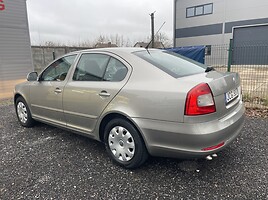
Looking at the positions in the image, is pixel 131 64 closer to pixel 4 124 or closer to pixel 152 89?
pixel 152 89

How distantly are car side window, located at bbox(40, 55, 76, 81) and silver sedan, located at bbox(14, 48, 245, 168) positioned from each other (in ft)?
0.07

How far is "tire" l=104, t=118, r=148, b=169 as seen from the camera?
8.21 ft

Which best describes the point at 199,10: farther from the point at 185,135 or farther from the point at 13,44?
the point at 185,135

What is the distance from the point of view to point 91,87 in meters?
2.87

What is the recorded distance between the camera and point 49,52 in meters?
12.9

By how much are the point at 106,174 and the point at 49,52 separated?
12053 millimetres

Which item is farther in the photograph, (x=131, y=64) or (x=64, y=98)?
(x=64, y=98)

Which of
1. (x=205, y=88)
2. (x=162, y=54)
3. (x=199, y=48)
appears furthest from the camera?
(x=199, y=48)

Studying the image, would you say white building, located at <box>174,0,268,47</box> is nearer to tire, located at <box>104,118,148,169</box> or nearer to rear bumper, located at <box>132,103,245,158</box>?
rear bumper, located at <box>132,103,245,158</box>

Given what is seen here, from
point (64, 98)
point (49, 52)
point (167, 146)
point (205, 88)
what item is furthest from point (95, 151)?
point (49, 52)

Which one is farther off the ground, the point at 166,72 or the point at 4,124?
the point at 166,72

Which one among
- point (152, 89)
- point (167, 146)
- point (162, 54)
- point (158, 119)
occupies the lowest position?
point (167, 146)

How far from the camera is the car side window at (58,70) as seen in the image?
337 cm

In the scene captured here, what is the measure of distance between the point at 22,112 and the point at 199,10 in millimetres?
23011
